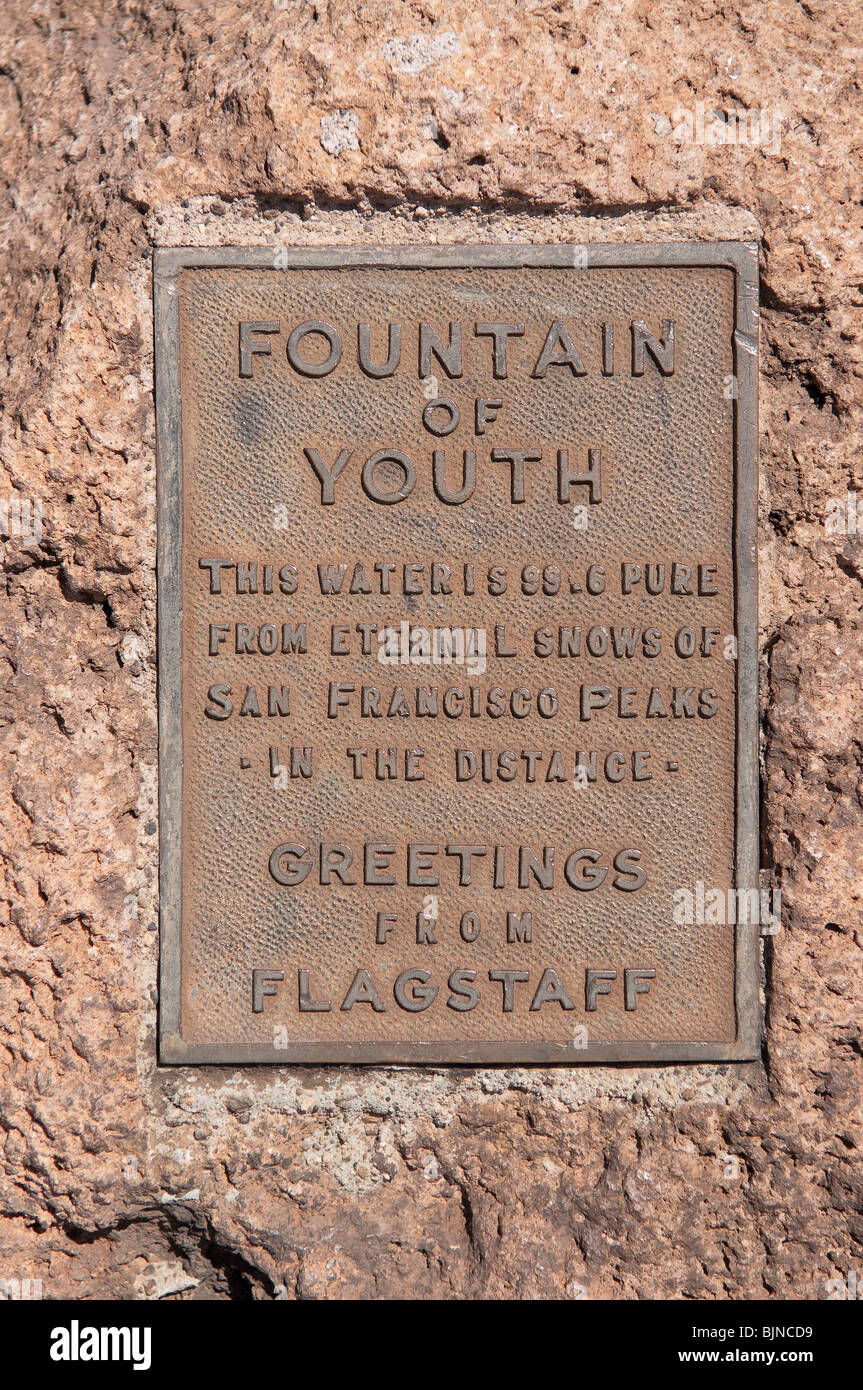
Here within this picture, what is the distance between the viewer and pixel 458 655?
228 cm

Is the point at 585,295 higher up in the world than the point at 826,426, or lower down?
higher up

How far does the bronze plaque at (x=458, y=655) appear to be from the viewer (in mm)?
2268

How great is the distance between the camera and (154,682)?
232 cm

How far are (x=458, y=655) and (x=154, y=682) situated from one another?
0.69m

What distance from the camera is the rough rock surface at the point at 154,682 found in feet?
7.34

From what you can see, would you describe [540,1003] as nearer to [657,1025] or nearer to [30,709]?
[657,1025]

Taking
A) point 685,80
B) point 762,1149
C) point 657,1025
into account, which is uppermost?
point 685,80

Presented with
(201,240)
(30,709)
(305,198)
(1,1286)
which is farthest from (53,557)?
(1,1286)

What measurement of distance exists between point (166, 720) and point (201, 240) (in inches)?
41.8

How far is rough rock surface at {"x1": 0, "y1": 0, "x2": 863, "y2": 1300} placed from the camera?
2.24m

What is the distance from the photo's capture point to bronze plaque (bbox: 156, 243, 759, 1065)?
2268mm

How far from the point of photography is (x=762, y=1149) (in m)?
2.28

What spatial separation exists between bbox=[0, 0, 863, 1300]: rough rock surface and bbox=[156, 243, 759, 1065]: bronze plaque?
89mm

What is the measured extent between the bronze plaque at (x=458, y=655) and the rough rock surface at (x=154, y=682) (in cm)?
9
